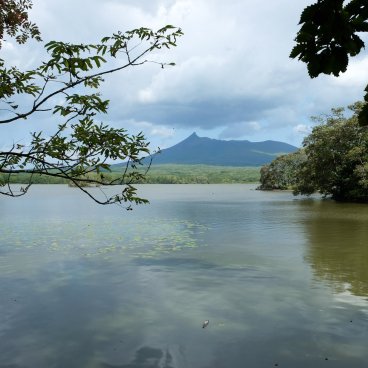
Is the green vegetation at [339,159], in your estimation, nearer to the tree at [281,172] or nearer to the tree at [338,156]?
the tree at [338,156]

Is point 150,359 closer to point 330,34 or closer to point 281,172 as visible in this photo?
point 330,34

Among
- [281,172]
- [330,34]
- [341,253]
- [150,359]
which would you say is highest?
[281,172]

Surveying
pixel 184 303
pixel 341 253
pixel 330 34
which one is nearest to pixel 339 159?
pixel 341 253

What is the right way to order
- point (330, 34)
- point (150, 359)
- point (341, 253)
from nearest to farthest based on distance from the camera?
point (330, 34) < point (150, 359) < point (341, 253)

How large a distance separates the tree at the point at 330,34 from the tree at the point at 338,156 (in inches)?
2437

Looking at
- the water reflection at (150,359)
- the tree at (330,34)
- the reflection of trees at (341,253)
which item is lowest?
the water reflection at (150,359)

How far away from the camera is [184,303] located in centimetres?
1366

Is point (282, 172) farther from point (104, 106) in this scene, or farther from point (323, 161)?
point (104, 106)

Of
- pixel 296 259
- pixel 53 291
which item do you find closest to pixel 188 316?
pixel 53 291

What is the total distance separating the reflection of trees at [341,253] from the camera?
16.4m

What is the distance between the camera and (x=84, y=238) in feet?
96.3

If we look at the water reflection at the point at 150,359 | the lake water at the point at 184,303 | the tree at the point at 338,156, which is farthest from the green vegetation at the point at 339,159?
the water reflection at the point at 150,359

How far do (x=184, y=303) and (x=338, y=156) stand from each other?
207 feet

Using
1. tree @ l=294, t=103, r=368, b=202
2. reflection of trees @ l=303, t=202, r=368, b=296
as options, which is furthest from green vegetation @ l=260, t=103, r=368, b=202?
reflection of trees @ l=303, t=202, r=368, b=296
